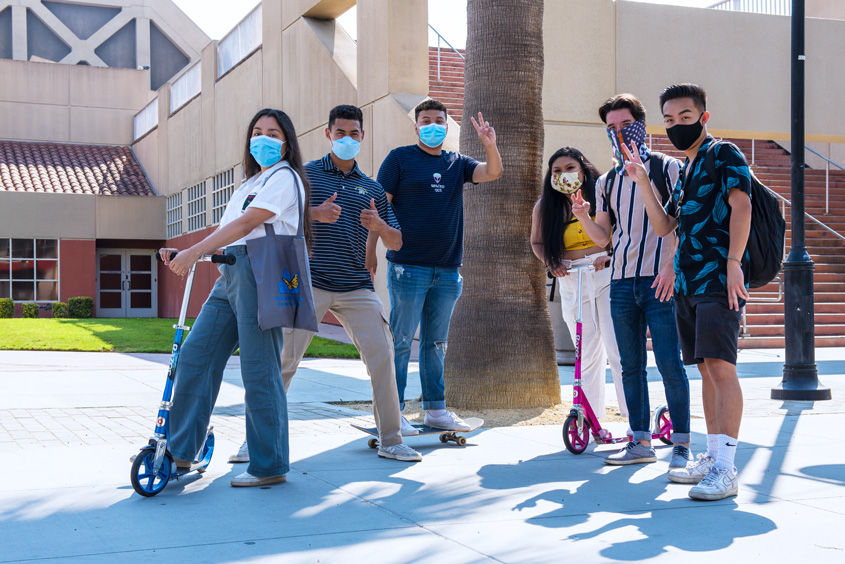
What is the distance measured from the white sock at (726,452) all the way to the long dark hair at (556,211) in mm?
1955

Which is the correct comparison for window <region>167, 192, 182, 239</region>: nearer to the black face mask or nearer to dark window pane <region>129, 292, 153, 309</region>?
dark window pane <region>129, 292, 153, 309</region>

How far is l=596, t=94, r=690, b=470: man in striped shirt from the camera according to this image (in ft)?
18.4

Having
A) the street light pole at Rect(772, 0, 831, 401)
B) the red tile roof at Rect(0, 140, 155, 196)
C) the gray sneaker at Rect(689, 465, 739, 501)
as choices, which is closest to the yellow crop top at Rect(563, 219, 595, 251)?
the gray sneaker at Rect(689, 465, 739, 501)

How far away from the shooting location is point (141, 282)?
33.9 metres

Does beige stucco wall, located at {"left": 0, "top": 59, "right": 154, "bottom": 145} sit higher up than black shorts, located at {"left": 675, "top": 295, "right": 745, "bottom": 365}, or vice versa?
beige stucco wall, located at {"left": 0, "top": 59, "right": 154, "bottom": 145}

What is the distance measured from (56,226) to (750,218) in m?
29.5

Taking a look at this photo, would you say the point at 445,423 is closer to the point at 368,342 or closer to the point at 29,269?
the point at 368,342

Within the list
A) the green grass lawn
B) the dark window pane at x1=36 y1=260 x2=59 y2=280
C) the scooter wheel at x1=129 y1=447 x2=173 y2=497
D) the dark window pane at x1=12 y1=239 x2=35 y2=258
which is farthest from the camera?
the dark window pane at x1=36 y1=260 x2=59 y2=280

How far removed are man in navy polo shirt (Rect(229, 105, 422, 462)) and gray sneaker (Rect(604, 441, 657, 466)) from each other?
119 cm

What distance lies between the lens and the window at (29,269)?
30.2 m

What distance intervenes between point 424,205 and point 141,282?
96.3 feet

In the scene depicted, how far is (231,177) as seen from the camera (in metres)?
25.5

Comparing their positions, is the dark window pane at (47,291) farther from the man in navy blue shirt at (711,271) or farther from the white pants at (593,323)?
the man in navy blue shirt at (711,271)

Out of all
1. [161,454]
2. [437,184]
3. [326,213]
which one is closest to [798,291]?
[437,184]
